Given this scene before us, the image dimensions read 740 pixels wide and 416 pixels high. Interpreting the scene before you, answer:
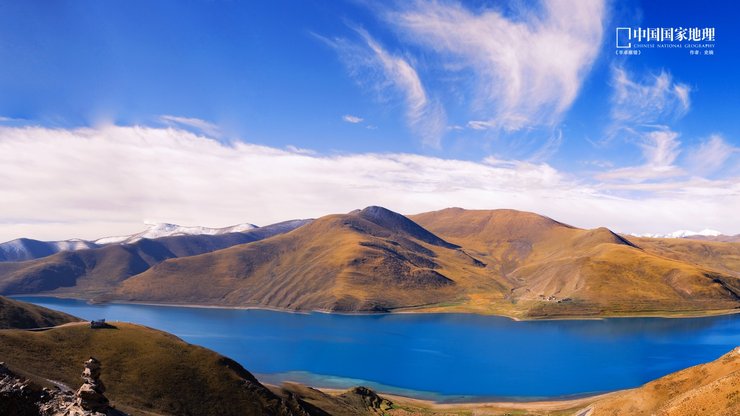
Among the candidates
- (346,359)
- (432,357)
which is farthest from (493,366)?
(346,359)

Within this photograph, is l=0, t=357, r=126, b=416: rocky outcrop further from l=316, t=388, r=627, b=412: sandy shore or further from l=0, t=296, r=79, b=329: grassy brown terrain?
l=0, t=296, r=79, b=329: grassy brown terrain

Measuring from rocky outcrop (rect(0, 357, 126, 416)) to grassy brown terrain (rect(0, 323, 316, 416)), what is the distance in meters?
22.7

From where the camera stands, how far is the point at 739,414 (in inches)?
1743

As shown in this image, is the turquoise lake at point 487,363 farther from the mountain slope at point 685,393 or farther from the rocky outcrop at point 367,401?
the mountain slope at point 685,393

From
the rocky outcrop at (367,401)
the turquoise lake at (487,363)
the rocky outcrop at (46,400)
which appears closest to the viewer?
the rocky outcrop at (46,400)

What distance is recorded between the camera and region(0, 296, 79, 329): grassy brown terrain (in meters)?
126

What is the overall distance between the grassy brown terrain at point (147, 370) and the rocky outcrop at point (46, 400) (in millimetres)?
22729

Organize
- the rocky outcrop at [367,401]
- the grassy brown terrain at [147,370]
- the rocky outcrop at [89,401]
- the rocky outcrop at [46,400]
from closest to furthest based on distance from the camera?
1. the rocky outcrop at [46,400]
2. the rocky outcrop at [89,401]
3. the grassy brown terrain at [147,370]
4. the rocky outcrop at [367,401]

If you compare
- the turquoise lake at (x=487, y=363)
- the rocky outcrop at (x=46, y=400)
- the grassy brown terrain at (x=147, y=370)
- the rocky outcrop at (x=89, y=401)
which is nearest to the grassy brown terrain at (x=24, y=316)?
the grassy brown terrain at (x=147, y=370)

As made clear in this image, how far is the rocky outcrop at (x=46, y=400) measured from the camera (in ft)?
124

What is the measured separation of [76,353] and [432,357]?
126 meters

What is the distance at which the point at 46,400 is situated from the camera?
4038 cm

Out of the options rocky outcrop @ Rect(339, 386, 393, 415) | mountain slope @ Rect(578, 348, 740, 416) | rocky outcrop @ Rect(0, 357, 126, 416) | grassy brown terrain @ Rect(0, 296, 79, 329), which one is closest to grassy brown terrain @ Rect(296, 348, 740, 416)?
mountain slope @ Rect(578, 348, 740, 416)

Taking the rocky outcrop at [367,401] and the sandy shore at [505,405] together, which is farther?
the sandy shore at [505,405]
